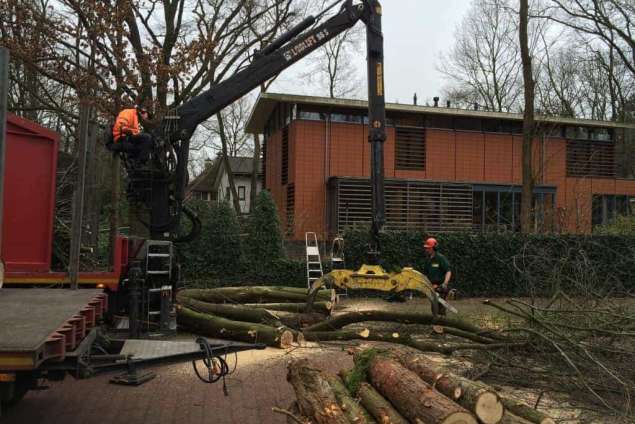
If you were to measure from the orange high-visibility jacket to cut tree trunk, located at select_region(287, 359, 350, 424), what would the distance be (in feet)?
13.7

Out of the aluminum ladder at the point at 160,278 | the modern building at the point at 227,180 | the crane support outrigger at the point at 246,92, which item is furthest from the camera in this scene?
the modern building at the point at 227,180

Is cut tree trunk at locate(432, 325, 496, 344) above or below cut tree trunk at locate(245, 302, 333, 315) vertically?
below

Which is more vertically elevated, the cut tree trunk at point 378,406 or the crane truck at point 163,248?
the crane truck at point 163,248

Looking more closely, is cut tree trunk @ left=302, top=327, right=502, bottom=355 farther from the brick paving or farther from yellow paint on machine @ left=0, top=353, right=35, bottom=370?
yellow paint on machine @ left=0, top=353, right=35, bottom=370

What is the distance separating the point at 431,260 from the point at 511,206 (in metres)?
14.5

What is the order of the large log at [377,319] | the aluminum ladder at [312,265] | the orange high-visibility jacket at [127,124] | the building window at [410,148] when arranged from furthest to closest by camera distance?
the building window at [410,148], the aluminum ladder at [312,265], the large log at [377,319], the orange high-visibility jacket at [127,124]

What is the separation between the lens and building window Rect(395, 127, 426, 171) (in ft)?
79.7

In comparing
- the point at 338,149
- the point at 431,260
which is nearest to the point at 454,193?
the point at 338,149

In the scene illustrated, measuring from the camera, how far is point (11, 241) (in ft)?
21.4

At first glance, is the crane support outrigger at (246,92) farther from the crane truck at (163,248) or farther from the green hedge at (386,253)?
the green hedge at (386,253)

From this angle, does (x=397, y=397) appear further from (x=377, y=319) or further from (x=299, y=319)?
(x=299, y=319)

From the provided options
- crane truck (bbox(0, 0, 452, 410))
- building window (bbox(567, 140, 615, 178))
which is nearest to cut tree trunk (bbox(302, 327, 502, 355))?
crane truck (bbox(0, 0, 452, 410))

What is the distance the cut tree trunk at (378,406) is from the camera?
4633 millimetres

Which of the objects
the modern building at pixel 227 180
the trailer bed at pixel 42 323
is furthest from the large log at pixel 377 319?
the modern building at pixel 227 180
